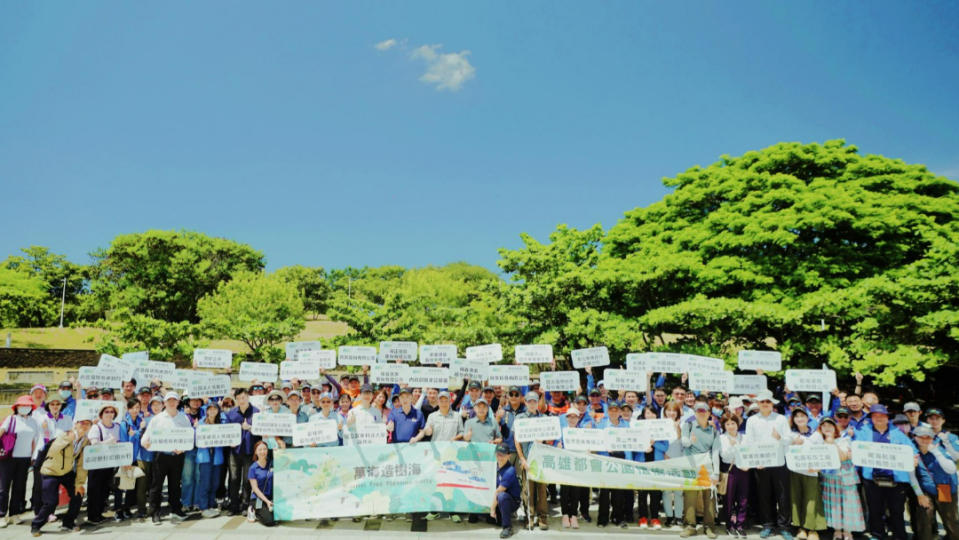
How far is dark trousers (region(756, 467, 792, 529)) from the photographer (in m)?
7.96

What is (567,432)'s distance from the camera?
825 centimetres

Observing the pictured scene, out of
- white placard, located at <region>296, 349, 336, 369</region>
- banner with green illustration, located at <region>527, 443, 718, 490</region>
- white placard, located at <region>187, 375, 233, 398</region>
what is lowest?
banner with green illustration, located at <region>527, 443, 718, 490</region>

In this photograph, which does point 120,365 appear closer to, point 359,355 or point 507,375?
point 359,355

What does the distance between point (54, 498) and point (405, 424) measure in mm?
4930

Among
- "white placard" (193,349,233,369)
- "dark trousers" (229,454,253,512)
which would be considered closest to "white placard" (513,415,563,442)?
"dark trousers" (229,454,253,512)

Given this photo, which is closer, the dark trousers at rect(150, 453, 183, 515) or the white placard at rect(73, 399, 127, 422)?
the dark trousers at rect(150, 453, 183, 515)

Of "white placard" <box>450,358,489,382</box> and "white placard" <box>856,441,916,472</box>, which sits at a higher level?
"white placard" <box>450,358,489,382</box>

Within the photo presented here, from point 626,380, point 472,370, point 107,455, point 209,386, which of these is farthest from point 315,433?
point 626,380

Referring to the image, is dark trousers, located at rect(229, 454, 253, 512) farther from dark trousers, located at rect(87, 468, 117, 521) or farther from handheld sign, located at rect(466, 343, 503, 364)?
handheld sign, located at rect(466, 343, 503, 364)

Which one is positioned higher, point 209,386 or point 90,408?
point 209,386

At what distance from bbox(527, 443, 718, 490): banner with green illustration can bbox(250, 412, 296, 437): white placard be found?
12.1ft

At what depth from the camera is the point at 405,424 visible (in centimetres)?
870

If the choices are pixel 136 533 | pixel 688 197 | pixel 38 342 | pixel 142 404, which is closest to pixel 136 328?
pixel 142 404

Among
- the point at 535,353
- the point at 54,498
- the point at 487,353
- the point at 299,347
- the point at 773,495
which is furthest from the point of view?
the point at 299,347
